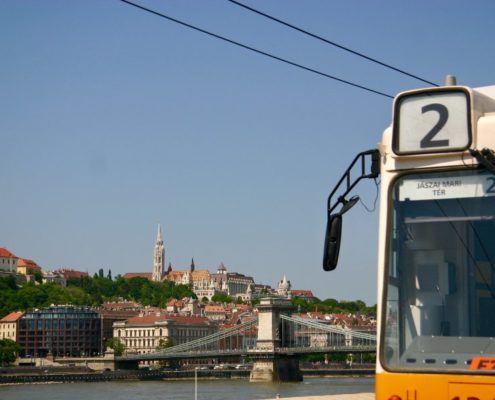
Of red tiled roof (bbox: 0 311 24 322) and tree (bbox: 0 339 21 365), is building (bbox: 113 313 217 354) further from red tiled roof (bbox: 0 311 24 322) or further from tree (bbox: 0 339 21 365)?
tree (bbox: 0 339 21 365)

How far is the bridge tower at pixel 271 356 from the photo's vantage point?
53719 mm

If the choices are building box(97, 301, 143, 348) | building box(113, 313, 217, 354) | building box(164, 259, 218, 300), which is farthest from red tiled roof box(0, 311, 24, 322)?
building box(164, 259, 218, 300)

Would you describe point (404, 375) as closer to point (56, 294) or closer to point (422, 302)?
point (422, 302)

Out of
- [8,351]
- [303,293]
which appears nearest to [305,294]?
[303,293]

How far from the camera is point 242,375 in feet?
197

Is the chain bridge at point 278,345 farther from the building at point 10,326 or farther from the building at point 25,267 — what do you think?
the building at point 25,267

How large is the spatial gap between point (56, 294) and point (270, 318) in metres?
44.1

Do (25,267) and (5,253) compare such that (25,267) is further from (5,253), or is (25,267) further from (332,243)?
(332,243)

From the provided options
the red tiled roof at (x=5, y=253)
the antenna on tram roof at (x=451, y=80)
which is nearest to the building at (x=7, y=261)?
the red tiled roof at (x=5, y=253)

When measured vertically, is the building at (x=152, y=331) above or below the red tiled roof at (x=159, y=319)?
below

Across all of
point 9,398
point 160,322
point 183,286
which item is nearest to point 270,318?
point 9,398

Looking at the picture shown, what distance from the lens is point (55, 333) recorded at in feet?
269

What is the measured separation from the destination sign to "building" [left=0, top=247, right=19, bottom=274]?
369 feet

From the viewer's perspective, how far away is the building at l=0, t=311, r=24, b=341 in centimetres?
8325
